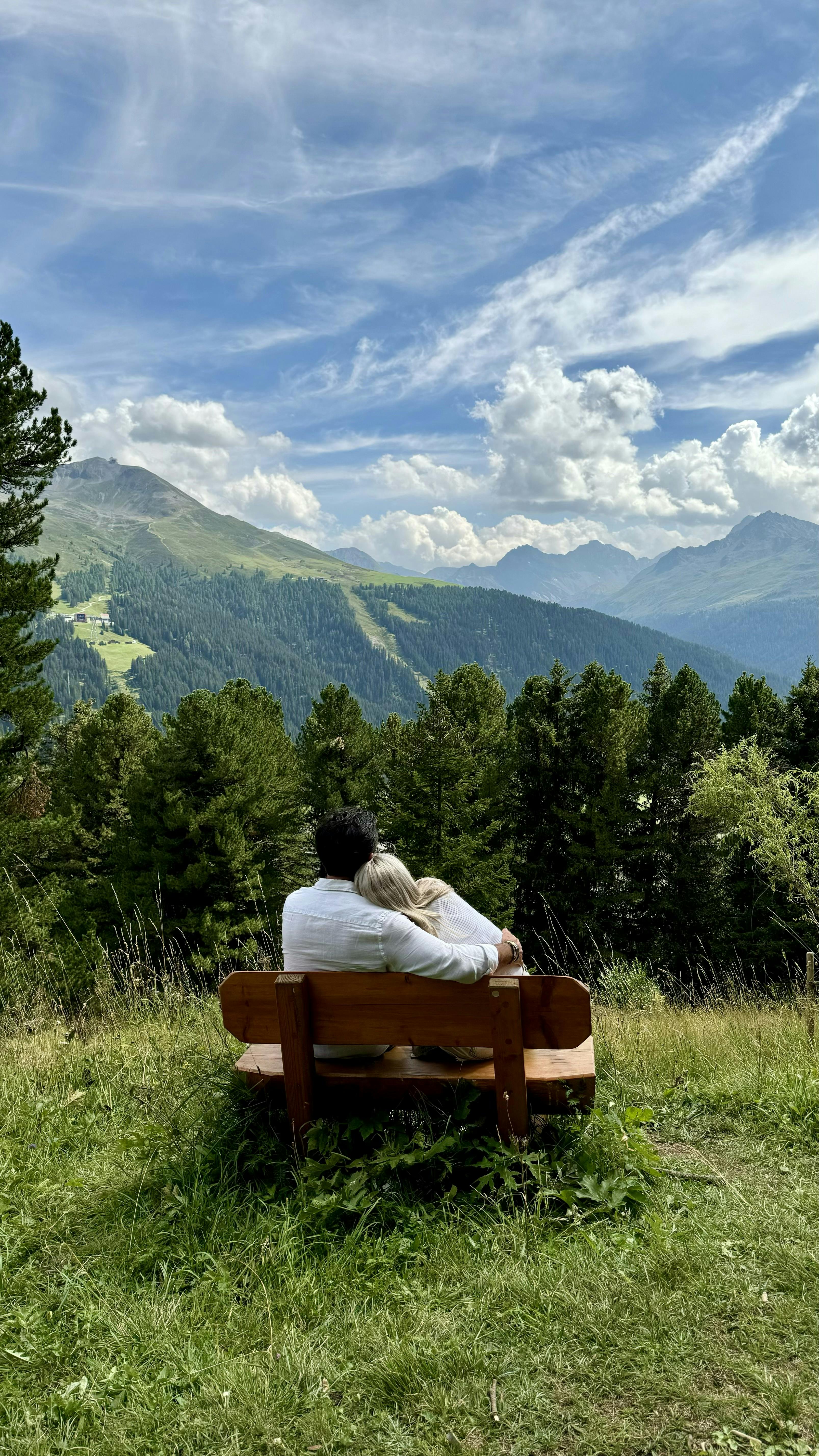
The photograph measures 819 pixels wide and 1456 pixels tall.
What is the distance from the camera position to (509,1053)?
313 centimetres

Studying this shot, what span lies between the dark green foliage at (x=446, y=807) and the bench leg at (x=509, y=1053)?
68.4 ft

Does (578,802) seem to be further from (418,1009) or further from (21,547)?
(418,1009)

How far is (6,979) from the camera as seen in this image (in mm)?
6113

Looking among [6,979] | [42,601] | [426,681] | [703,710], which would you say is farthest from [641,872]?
[6,979]

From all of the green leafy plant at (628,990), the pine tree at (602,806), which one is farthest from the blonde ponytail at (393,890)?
the pine tree at (602,806)

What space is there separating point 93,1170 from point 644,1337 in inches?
96.0

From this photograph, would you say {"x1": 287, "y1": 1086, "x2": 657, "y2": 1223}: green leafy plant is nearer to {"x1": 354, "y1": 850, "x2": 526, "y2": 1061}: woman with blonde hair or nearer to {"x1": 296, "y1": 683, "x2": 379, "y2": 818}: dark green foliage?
{"x1": 354, "y1": 850, "x2": 526, "y2": 1061}: woman with blonde hair

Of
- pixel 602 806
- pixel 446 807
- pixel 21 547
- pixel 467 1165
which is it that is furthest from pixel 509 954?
pixel 602 806

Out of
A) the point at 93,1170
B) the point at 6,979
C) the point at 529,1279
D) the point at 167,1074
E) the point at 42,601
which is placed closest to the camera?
the point at 529,1279

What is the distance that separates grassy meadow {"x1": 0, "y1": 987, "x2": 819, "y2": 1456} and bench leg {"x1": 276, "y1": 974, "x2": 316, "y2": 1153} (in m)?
0.14

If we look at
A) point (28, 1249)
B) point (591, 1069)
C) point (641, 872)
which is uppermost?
point (591, 1069)

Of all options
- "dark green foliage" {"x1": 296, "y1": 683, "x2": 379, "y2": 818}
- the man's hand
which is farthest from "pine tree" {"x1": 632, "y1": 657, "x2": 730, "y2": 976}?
the man's hand

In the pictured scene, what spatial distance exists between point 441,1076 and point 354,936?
2.33 ft

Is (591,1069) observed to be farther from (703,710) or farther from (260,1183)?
(703,710)
